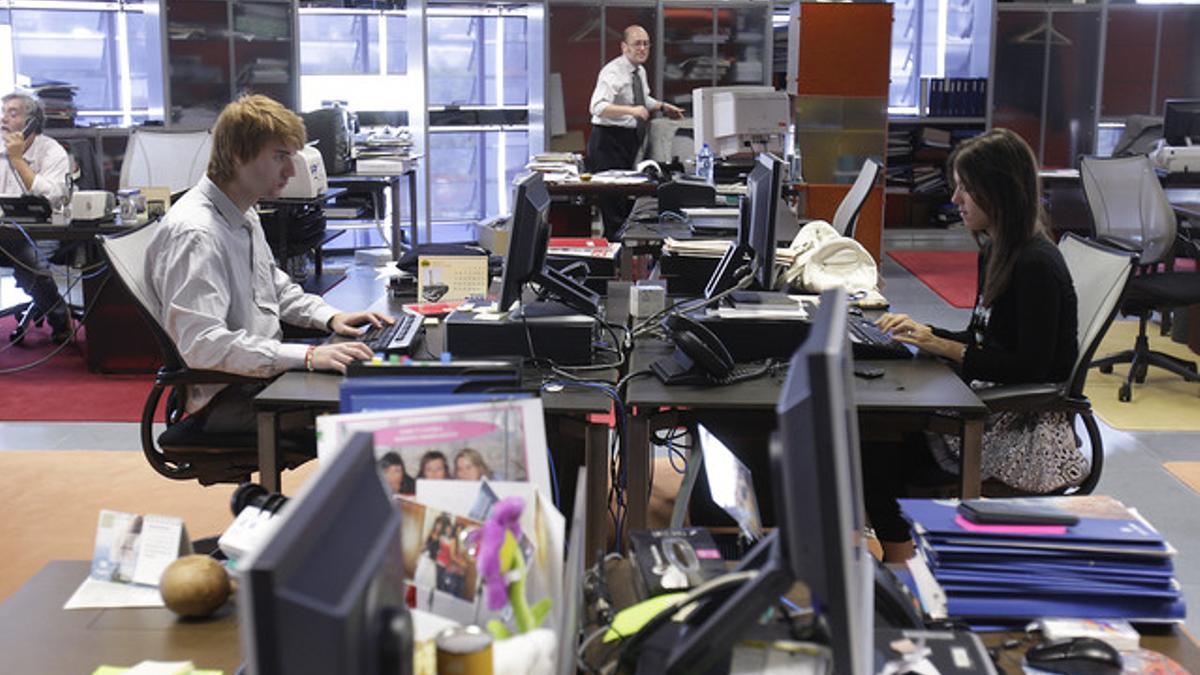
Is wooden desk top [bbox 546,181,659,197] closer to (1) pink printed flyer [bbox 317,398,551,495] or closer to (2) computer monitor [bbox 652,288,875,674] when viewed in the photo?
(1) pink printed flyer [bbox 317,398,551,495]

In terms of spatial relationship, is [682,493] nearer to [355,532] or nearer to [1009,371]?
[1009,371]

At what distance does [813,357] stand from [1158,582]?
2.89ft

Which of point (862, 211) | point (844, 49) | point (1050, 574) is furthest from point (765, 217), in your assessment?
point (844, 49)

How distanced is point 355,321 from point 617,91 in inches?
221

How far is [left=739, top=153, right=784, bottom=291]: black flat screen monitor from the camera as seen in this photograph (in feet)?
11.7

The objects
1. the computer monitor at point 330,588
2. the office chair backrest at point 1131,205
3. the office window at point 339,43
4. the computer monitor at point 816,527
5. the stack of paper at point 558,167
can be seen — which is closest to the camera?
the computer monitor at point 330,588

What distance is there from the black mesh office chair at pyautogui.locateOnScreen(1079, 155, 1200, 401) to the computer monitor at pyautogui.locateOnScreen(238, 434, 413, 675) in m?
5.29

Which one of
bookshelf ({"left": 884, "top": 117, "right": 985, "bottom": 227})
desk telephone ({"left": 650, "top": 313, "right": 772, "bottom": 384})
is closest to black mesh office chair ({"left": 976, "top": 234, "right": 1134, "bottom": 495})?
desk telephone ({"left": 650, "top": 313, "right": 772, "bottom": 384})

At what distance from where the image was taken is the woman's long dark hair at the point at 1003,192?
129 inches

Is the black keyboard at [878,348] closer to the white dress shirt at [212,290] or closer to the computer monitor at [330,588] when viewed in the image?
the white dress shirt at [212,290]

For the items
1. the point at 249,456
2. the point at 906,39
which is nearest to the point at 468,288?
the point at 249,456

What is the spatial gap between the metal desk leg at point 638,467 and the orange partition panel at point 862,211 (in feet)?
21.1

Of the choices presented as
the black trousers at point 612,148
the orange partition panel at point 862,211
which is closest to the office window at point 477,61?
the black trousers at point 612,148

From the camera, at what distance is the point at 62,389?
5.93 meters
